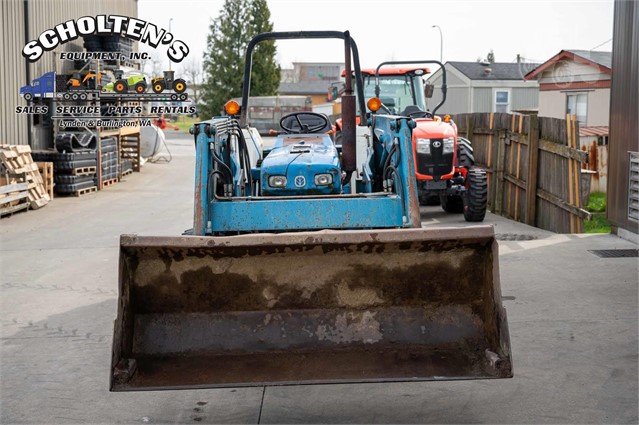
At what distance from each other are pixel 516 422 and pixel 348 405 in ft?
3.49

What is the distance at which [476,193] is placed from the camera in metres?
14.6

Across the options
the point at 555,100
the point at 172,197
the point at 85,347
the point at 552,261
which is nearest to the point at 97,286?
the point at 85,347

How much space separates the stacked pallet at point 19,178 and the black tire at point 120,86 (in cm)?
388

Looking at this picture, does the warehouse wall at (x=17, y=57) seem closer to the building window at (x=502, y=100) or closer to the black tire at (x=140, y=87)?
the black tire at (x=140, y=87)

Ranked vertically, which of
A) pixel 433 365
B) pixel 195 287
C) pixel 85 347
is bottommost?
pixel 85 347

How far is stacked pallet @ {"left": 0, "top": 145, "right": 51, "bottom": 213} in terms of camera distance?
52.2 ft

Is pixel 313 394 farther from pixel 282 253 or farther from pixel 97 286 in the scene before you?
pixel 97 286

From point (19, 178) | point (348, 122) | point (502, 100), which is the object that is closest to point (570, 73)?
point (502, 100)

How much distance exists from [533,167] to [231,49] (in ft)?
134

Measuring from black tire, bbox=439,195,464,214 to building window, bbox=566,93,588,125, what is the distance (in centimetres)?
1095

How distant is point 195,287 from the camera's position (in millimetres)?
5340

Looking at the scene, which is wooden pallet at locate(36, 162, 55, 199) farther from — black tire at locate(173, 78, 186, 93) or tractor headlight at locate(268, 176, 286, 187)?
tractor headlight at locate(268, 176, 286, 187)

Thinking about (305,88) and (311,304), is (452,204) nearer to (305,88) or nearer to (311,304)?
(311,304)

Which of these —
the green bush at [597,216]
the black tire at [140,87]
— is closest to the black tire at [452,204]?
the green bush at [597,216]
